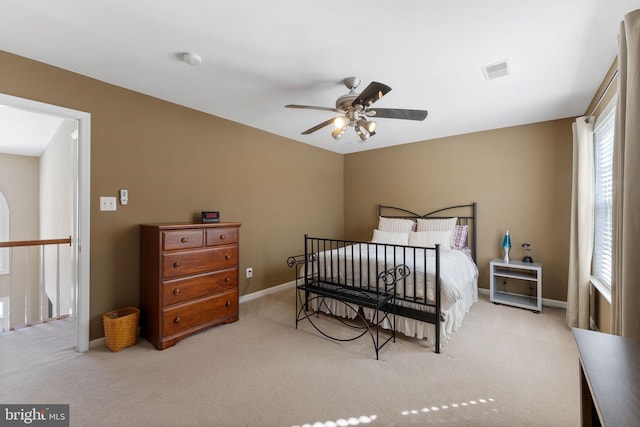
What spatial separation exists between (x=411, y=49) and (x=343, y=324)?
2.66 m

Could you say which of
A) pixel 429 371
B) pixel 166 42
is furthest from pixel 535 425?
pixel 166 42

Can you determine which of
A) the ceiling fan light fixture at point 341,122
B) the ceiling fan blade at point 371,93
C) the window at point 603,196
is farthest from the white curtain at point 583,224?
the ceiling fan light fixture at point 341,122

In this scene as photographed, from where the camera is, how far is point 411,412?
165 cm

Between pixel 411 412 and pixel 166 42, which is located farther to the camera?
pixel 166 42

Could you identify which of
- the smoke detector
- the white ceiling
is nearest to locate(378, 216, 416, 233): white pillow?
the white ceiling

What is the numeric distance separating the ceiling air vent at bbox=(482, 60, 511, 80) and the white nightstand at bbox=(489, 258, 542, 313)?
231cm

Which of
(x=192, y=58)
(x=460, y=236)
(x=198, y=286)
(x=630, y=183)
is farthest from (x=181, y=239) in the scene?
(x=460, y=236)

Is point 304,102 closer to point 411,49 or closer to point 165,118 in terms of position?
point 411,49

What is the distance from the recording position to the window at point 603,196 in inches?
94.1

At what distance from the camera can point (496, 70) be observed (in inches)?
88.6

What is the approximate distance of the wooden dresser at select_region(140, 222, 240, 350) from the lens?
2.40 metres

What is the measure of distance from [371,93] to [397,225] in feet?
8.99

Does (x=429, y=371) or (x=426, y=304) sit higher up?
(x=426, y=304)

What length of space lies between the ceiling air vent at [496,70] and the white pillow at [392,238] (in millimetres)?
2206
